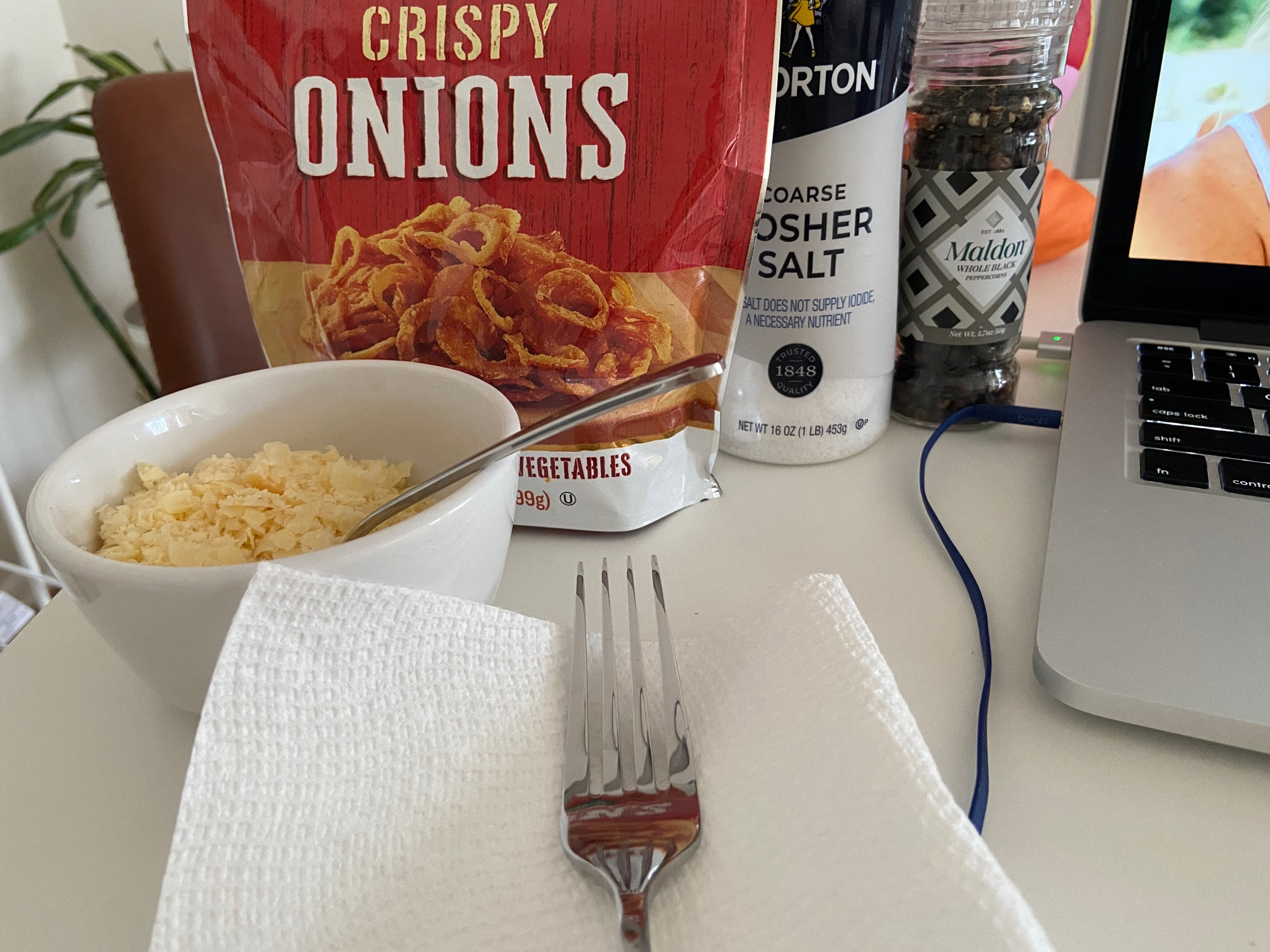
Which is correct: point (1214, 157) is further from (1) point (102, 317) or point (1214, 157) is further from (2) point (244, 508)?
(1) point (102, 317)

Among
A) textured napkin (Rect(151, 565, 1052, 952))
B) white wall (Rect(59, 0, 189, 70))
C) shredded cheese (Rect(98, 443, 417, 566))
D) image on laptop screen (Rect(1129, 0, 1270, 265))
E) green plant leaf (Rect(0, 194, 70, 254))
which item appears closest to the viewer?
textured napkin (Rect(151, 565, 1052, 952))

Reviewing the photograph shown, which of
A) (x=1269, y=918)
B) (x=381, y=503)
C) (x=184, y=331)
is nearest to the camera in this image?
(x=1269, y=918)

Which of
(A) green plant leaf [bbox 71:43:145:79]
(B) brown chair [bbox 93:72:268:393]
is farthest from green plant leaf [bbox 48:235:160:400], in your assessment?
(B) brown chair [bbox 93:72:268:393]

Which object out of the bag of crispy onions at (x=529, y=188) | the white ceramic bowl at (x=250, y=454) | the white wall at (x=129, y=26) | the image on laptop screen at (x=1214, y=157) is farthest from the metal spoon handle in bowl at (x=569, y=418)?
the white wall at (x=129, y=26)

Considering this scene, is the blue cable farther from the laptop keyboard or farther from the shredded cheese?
the shredded cheese

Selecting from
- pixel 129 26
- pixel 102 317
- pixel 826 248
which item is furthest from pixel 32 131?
pixel 826 248

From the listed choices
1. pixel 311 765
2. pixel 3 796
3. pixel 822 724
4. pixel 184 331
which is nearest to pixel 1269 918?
pixel 822 724

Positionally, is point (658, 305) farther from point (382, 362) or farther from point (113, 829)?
point (113, 829)
